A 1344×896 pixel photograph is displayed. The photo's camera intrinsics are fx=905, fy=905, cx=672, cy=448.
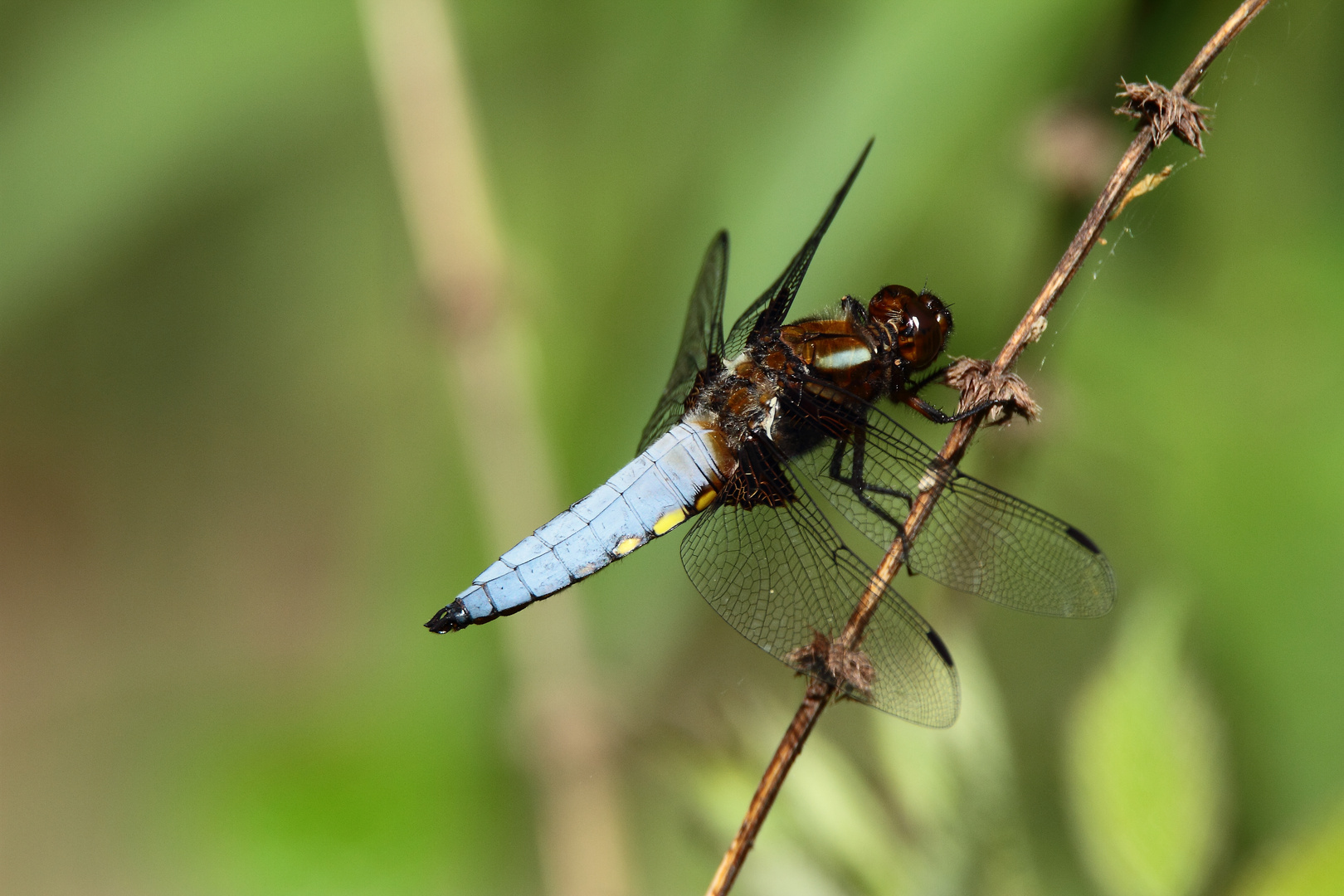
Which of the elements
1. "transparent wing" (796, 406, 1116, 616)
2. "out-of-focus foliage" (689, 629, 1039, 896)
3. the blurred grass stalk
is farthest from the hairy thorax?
the blurred grass stalk

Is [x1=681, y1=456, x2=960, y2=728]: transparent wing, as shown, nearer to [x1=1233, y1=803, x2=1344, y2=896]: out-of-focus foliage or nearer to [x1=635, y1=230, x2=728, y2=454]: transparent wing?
[x1=635, y1=230, x2=728, y2=454]: transparent wing

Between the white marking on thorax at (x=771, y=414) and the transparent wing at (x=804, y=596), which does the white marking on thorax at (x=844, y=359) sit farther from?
the transparent wing at (x=804, y=596)

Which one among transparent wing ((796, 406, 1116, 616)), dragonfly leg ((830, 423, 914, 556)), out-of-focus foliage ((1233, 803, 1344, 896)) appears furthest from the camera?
dragonfly leg ((830, 423, 914, 556))

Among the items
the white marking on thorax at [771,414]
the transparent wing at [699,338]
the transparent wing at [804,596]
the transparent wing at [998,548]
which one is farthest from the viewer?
the transparent wing at [699,338]

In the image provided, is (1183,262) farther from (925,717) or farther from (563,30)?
(563,30)

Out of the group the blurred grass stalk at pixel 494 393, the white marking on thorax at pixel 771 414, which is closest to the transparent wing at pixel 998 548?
the white marking on thorax at pixel 771 414
